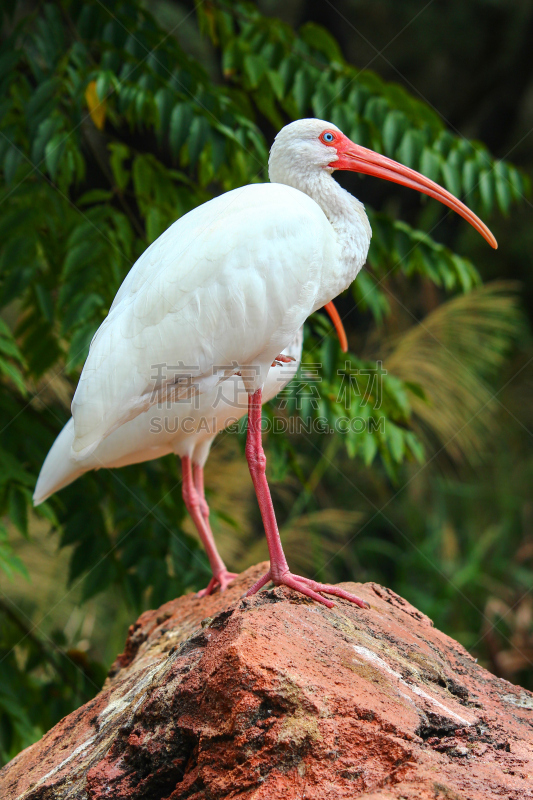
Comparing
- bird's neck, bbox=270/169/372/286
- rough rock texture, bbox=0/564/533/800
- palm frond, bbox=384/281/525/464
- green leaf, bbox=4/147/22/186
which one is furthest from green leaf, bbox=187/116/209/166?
palm frond, bbox=384/281/525/464

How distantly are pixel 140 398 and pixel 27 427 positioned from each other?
1184 millimetres

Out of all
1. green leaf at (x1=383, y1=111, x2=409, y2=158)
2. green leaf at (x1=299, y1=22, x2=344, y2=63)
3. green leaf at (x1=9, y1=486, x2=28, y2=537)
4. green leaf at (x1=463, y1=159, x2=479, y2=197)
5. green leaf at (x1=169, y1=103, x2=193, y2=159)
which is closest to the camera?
green leaf at (x1=9, y1=486, x2=28, y2=537)

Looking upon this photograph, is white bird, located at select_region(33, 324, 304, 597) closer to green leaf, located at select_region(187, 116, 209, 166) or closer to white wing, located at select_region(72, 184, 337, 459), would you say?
white wing, located at select_region(72, 184, 337, 459)

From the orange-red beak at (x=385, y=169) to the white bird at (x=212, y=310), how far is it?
0.46 metres

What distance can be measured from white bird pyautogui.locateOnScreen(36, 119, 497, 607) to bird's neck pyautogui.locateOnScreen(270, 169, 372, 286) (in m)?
0.15

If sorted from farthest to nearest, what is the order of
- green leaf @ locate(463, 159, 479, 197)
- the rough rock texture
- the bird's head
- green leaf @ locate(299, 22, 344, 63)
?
green leaf @ locate(299, 22, 344, 63) < green leaf @ locate(463, 159, 479, 197) < the bird's head < the rough rock texture

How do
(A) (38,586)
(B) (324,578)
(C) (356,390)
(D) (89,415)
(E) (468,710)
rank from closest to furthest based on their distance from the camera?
(E) (468,710), (D) (89,415), (C) (356,390), (A) (38,586), (B) (324,578)

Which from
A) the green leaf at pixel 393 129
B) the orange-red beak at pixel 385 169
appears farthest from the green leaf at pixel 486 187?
the orange-red beak at pixel 385 169

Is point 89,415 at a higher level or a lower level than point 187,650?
higher

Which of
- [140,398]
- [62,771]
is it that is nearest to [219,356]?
[140,398]

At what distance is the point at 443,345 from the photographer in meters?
6.81

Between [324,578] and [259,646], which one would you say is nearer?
[259,646]

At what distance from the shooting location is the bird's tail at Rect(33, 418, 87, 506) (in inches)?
137

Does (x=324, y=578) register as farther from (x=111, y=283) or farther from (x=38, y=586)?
(x=111, y=283)
